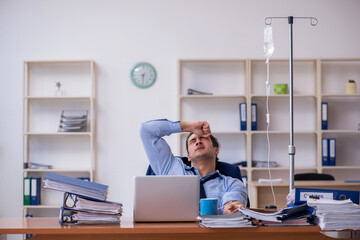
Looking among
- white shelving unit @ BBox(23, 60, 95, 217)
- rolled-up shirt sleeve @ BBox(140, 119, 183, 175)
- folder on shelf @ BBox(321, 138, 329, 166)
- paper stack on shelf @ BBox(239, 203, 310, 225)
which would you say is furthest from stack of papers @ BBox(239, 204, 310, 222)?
white shelving unit @ BBox(23, 60, 95, 217)

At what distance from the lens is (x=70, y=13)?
552 cm

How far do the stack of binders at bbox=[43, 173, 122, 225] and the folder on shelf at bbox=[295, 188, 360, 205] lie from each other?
811 mm

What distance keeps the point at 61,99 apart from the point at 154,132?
264 cm

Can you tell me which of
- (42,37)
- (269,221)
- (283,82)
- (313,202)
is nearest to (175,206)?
(269,221)

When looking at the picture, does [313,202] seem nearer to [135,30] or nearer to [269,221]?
[269,221]

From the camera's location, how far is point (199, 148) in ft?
9.95

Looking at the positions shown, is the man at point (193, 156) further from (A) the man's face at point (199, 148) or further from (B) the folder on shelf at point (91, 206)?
(B) the folder on shelf at point (91, 206)

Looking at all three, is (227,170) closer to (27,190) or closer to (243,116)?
(243,116)

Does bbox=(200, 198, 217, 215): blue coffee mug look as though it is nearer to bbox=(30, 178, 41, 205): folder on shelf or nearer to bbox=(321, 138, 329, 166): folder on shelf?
bbox=(321, 138, 329, 166): folder on shelf

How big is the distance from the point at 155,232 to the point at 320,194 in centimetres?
78

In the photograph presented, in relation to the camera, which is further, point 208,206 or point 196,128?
point 196,128

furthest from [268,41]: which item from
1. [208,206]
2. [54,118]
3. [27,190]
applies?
[27,190]

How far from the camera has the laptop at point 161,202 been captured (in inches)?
89.0

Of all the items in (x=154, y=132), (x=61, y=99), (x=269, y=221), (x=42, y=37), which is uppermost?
(x=42, y=37)
